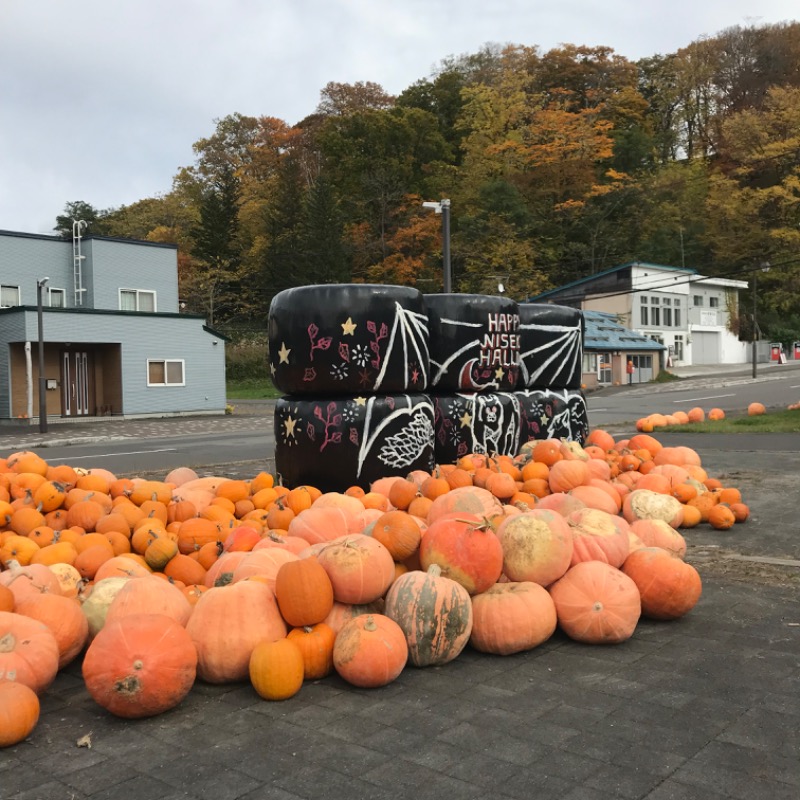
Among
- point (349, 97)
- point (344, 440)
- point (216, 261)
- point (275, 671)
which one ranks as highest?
point (349, 97)

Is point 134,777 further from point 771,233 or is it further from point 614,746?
point 771,233

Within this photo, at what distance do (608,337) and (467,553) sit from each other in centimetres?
4723

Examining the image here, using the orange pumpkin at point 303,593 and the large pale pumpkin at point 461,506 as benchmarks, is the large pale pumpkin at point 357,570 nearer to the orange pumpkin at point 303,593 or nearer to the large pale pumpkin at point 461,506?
the orange pumpkin at point 303,593

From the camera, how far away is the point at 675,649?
4258 millimetres

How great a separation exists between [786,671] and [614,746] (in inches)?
49.6

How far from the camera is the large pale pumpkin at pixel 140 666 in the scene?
3422mm

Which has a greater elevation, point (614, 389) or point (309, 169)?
point (309, 169)

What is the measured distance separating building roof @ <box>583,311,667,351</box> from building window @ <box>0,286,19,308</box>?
29.6 meters

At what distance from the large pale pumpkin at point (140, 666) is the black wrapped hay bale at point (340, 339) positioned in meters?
4.57

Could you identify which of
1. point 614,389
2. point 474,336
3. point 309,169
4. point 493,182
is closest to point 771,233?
point 493,182

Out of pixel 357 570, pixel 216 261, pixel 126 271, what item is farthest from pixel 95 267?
pixel 357 570

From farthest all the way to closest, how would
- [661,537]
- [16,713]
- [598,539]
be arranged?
[661,537] → [598,539] → [16,713]

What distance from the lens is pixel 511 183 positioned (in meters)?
64.5

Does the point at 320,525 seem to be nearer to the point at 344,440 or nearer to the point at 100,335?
the point at 344,440
